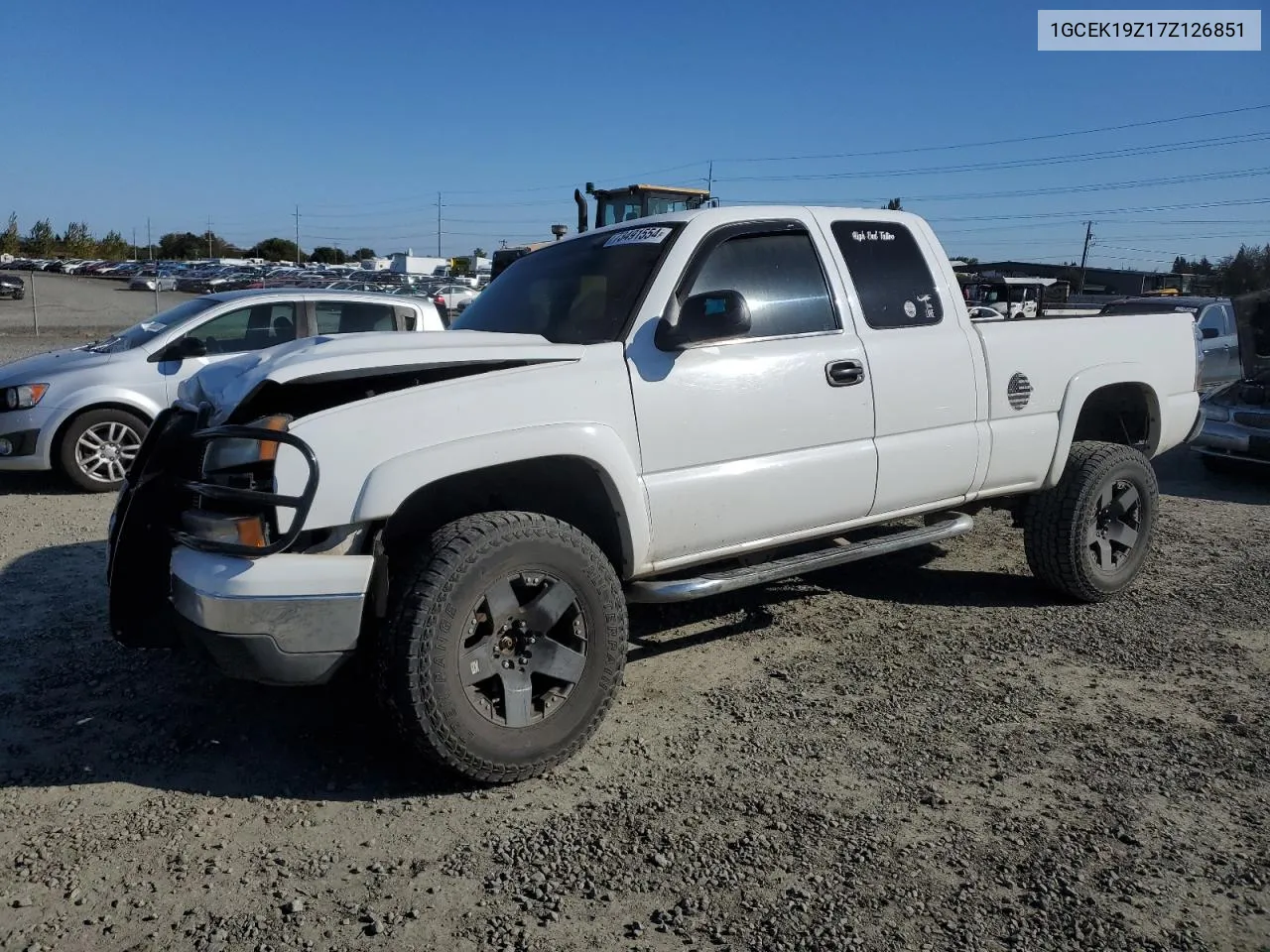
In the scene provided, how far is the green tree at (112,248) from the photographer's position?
316ft

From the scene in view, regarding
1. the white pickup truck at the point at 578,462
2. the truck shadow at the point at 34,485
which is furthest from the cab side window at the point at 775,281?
the truck shadow at the point at 34,485

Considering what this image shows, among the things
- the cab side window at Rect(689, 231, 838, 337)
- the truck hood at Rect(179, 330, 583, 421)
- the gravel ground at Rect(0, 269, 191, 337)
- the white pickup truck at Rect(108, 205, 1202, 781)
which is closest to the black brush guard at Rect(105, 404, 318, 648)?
the white pickup truck at Rect(108, 205, 1202, 781)

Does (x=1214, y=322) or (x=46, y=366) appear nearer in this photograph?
(x=46, y=366)

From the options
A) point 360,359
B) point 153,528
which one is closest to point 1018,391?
point 360,359

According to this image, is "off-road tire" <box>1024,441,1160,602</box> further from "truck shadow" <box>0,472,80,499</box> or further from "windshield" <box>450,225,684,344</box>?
"truck shadow" <box>0,472,80,499</box>

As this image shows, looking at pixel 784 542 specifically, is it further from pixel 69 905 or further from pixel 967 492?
pixel 69 905

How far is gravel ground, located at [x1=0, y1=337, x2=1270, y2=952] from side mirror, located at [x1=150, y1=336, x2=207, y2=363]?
11.3 feet

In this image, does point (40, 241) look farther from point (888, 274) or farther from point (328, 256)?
point (888, 274)

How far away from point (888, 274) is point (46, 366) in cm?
675

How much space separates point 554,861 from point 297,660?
101cm

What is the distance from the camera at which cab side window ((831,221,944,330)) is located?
15.1ft

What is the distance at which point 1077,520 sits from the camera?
524 centimetres

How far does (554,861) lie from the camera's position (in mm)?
3002

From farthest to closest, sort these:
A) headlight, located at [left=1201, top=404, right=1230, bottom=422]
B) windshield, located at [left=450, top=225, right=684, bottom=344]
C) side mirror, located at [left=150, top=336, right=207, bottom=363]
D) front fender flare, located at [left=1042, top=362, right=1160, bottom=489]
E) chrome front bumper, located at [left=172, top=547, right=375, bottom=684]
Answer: headlight, located at [left=1201, top=404, right=1230, bottom=422] → side mirror, located at [left=150, top=336, right=207, bottom=363] → front fender flare, located at [left=1042, top=362, right=1160, bottom=489] → windshield, located at [left=450, top=225, right=684, bottom=344] → chrome front bumper, located at [left=172, top=547, right=375, bottom=684]
